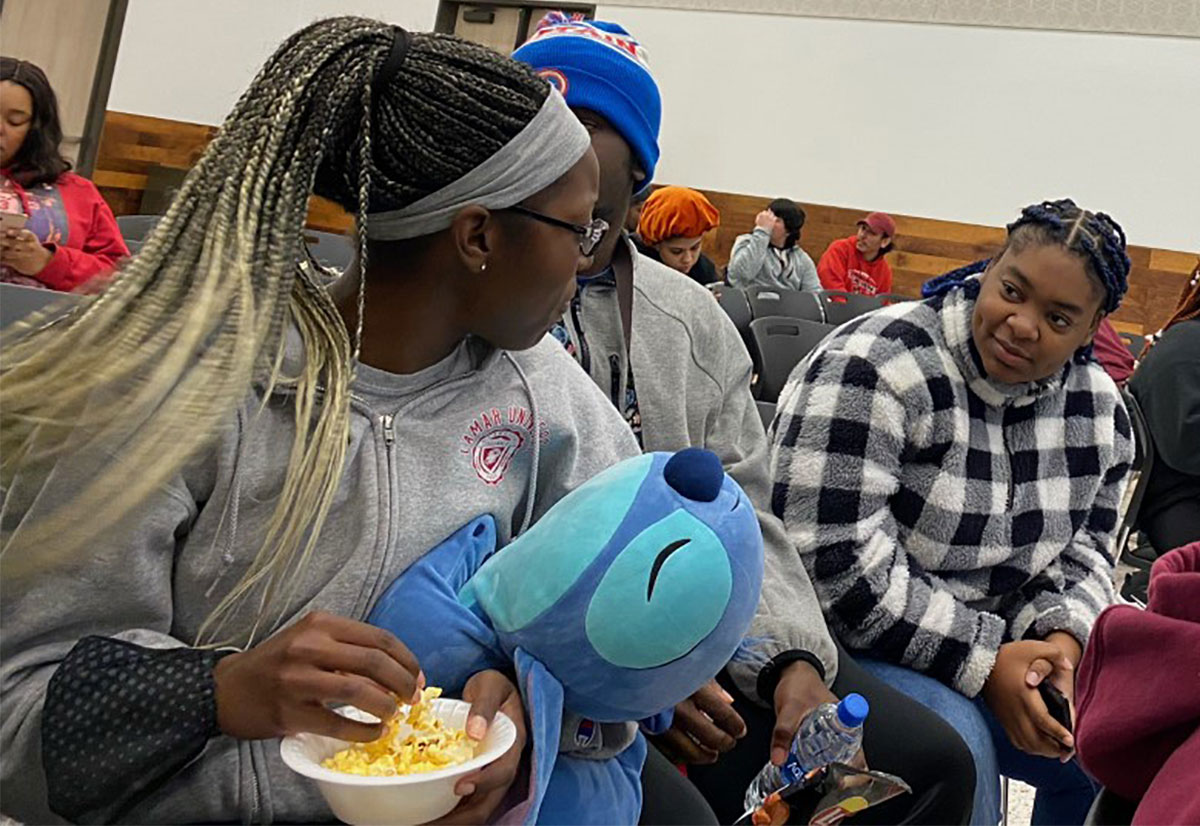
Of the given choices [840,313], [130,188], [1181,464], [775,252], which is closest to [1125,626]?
[1181,464]

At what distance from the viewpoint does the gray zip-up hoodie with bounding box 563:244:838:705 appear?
1450 mm

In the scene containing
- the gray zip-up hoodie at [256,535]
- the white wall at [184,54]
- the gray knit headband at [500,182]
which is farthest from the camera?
the white wall at [184,54]

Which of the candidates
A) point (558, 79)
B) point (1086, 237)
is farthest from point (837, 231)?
point (558, 79)

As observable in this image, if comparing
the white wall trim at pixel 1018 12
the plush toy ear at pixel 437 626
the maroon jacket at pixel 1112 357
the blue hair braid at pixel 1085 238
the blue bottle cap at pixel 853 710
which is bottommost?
the blue bottle cap at pixel 853 710

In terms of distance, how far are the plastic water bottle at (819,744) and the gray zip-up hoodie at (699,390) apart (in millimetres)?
111

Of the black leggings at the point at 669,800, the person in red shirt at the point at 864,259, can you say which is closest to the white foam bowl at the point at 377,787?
the black leggings at the point at 669,800

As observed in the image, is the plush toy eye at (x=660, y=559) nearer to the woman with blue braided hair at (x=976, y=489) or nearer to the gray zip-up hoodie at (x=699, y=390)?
the gray zip-up hoodie at (x=699, y=390)

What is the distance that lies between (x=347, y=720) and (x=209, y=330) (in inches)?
12.3

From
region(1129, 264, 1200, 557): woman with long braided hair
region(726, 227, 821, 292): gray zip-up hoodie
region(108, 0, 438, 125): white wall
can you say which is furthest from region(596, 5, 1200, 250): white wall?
region(1129, 264, 1200, 557): woman with long braided hair

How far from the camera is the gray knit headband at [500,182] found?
1.00 m

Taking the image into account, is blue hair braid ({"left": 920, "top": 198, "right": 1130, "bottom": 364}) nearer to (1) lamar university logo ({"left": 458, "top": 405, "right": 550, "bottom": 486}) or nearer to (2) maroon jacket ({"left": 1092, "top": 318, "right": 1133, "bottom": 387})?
(1) lamar university logo ({"left": 458, "top": 405, "right": 550, "bottom": 486})

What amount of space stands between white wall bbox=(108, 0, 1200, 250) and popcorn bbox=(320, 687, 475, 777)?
275 inches

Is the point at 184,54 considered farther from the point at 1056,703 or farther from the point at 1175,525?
the point at 1056,703

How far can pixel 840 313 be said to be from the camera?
5.68 m
